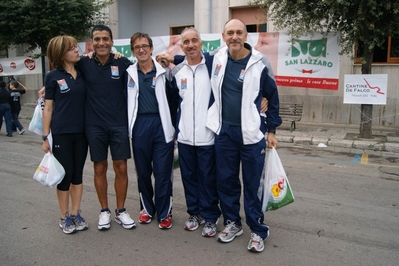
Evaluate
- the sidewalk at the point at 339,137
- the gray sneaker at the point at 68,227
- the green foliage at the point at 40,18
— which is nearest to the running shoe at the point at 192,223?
the gray sneaker at the point at 68,227

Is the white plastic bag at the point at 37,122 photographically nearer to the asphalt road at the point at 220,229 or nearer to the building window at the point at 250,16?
the asphalt road at the point at 220,229

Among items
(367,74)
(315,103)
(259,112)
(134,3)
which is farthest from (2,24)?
(259,112)

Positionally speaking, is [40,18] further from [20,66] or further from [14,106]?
[14,106]

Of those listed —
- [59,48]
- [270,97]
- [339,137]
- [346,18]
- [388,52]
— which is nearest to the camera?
[270,97]

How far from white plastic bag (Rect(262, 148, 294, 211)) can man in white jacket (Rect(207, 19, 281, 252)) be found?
0.25 feet

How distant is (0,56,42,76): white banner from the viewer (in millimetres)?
15516

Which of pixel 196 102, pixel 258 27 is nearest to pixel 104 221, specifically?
pixel 196 102

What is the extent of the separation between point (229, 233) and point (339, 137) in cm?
677

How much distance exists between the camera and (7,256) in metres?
3.41

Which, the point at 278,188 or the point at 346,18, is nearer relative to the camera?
the point at 278,188

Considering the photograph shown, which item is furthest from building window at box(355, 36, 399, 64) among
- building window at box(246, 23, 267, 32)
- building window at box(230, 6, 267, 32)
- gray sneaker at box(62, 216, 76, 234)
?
gray sneaker at box(62, 216, 76, 234)

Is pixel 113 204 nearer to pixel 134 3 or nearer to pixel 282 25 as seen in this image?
pixel 282 25

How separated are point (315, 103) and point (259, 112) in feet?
29.6

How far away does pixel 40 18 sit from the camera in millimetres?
13352
